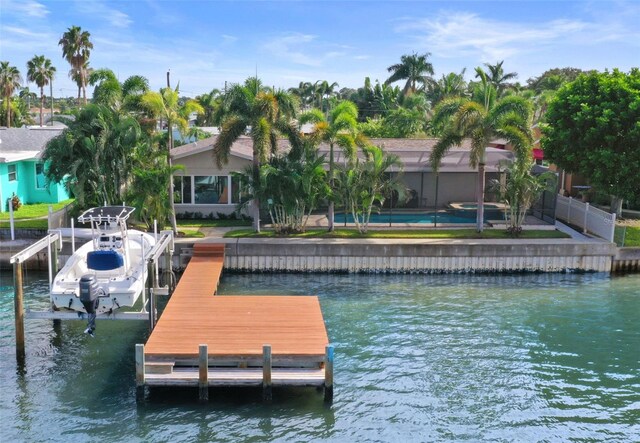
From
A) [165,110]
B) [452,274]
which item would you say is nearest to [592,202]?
[452,274]

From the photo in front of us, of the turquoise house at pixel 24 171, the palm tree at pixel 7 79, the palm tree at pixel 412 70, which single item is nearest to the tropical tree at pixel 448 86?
the palm tree at pixel 412 70

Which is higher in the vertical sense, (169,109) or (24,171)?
(169,109)

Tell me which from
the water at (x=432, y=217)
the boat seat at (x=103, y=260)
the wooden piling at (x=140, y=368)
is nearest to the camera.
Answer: the wooden piling at (x=140, y=368)

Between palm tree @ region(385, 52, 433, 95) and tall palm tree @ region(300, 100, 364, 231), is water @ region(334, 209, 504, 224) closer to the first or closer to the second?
tall palm tree @ region(300, 100, 364, 231)

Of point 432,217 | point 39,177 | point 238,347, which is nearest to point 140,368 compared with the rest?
point 238,347

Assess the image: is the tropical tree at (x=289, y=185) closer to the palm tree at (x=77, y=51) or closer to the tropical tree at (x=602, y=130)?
the tropical tree at (x=602, y=130)

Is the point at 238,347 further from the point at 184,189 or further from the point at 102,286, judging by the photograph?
the point at 184,189

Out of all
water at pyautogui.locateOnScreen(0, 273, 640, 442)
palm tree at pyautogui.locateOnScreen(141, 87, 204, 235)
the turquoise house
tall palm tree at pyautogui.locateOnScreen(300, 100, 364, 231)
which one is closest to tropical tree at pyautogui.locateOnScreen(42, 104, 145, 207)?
palm tree at pyautogui.locateOnScreen(141, 87, 204, 235)
